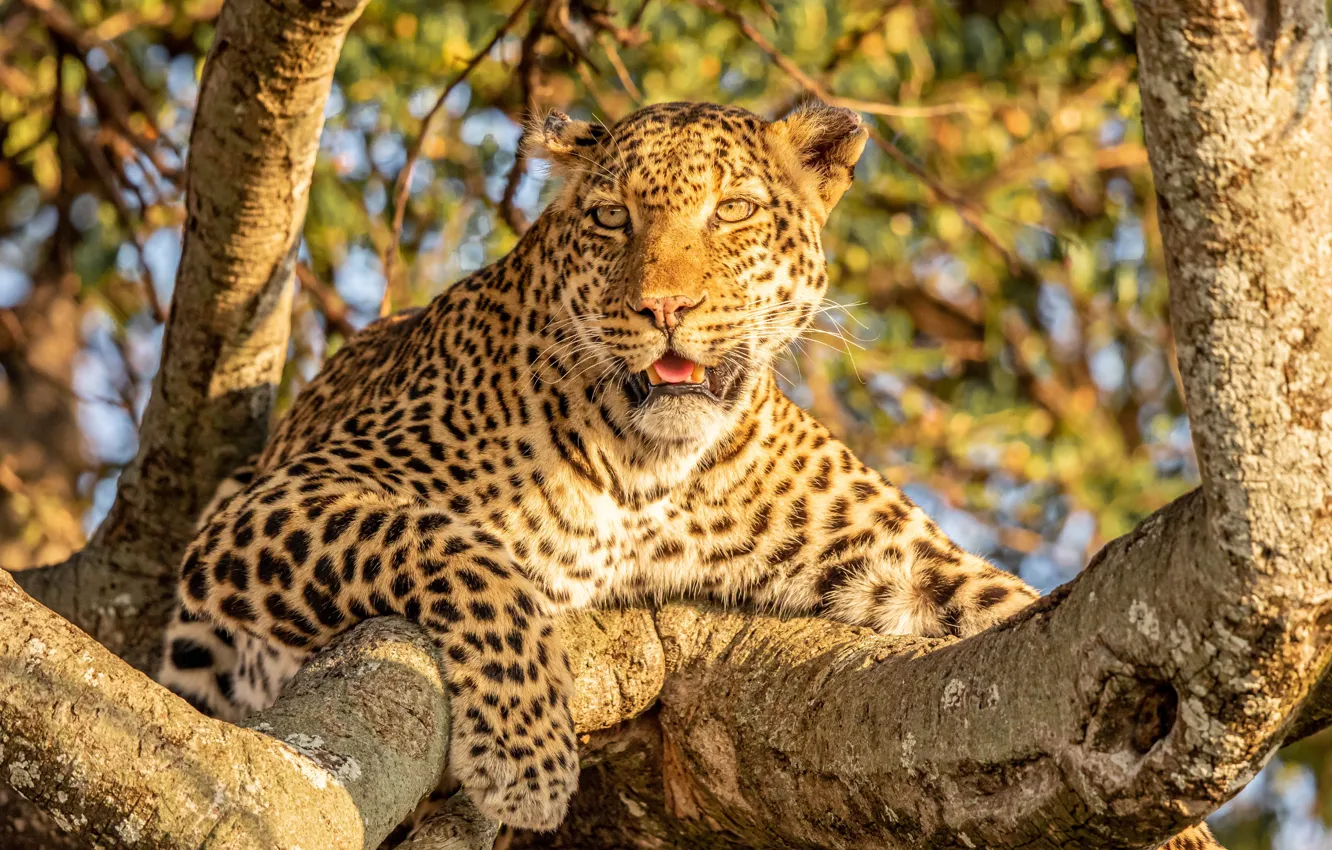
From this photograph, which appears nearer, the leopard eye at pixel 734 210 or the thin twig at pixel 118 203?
the leopard eye at pixel 734 210

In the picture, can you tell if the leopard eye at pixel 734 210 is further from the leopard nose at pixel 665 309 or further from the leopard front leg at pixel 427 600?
the leopard front leg at pixel 427 600

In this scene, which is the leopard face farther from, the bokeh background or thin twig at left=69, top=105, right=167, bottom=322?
thin twig at left=69, top=105, right=167, bottom=322

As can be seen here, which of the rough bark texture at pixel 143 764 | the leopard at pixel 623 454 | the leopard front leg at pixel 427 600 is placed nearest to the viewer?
the rough bark texture at pixel 143 764

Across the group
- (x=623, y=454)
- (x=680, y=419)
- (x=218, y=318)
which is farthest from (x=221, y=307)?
(x=680, y=419)

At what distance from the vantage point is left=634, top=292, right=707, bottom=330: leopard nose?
16.9ft

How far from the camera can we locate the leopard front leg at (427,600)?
436 cm

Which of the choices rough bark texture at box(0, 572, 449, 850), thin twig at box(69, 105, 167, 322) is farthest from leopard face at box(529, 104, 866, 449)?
thin twig at box(69, 105, 167, 322)

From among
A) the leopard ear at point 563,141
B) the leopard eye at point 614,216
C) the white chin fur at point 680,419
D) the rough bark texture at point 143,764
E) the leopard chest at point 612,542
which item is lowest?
the rough bark texture at point 143,764

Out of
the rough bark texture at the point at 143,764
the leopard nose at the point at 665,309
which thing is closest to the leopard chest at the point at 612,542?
the leopard nose at the point at 665,309

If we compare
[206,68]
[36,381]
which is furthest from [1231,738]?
[36,381]

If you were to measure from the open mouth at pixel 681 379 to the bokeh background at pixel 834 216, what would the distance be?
118 centimetres

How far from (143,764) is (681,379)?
261 cm

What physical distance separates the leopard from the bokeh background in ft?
2.40

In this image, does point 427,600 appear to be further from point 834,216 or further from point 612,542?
point 834,216
